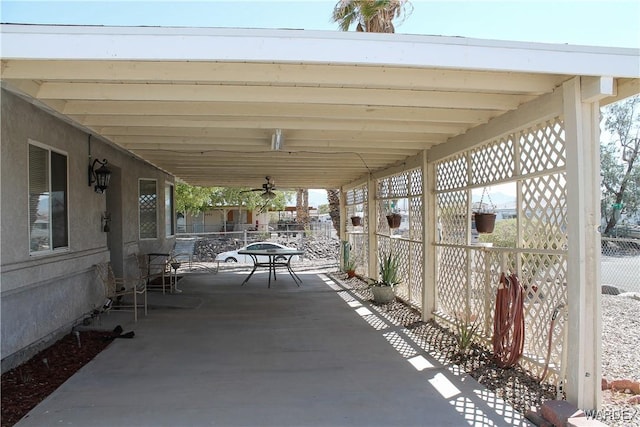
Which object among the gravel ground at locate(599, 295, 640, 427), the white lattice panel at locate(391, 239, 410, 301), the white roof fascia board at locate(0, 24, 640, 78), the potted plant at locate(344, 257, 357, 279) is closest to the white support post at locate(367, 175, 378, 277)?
the potted plant at locate(344, 257, 357, 279)

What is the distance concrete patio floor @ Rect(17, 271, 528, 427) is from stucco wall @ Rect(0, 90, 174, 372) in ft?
2.16

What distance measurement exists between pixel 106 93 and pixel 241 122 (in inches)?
59.9

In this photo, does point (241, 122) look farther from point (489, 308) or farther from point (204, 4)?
point (489, 308)

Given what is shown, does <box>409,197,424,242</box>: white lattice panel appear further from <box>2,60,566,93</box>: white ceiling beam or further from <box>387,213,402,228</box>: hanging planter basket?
<box>2,60,566,93</box>: white ceiling beam

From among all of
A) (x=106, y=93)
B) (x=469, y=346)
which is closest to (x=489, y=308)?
(x=469, y=346)

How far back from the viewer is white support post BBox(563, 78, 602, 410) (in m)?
3.49

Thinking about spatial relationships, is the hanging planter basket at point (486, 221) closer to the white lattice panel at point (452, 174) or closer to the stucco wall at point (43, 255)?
the white lattice panel at point (452, 174)

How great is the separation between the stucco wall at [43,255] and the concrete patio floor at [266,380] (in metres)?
0.66

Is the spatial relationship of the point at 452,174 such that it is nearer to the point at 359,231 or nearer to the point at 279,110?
the point at 279,110

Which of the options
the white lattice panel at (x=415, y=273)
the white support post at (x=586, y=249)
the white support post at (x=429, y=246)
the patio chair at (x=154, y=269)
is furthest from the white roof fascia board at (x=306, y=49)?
the patio chair at (x=154, y=269)

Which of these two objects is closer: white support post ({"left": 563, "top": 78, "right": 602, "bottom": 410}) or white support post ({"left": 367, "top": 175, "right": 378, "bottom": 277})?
white support post ({"left": 563, "top": 78, "right": 602, "bottom": 410})

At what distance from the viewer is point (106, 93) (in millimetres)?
4121

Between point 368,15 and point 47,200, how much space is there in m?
7.76

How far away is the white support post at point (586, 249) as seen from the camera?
11.5 feet
